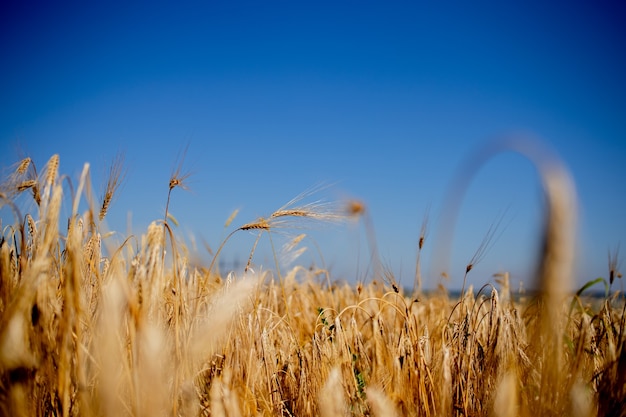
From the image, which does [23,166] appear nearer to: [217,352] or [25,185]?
[25,185]

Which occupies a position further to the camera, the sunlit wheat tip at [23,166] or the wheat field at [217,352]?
the sunlit wheat tip at [23,166]

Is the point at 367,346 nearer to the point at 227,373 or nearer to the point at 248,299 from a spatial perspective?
the point at 248,299

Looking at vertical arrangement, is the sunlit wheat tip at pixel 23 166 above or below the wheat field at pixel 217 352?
above

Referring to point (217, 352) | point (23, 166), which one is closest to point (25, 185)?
point (23, 166)

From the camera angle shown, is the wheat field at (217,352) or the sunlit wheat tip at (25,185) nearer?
the wheat field at (217,352)

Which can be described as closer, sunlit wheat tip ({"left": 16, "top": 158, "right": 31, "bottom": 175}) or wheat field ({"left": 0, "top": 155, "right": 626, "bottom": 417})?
wheat field ({"left": 0, "top": 155, "right": 626, "bottom": 417})

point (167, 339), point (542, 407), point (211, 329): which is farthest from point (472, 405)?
point (167, 339)

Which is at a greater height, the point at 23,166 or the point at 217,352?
the point at 23,166

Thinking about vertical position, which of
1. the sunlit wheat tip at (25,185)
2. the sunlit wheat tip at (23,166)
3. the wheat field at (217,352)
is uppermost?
the sunlit wheat tip at (23,166)

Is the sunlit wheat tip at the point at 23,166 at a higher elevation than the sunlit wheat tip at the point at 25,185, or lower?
higher

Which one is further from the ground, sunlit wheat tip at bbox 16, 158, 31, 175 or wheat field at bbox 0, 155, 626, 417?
sunlit wheat tip at bbox 16, 158, 31, 175

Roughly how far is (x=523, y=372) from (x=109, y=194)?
2174 millimetres

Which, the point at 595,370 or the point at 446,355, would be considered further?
the point at 595,370

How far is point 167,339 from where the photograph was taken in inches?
66.4
